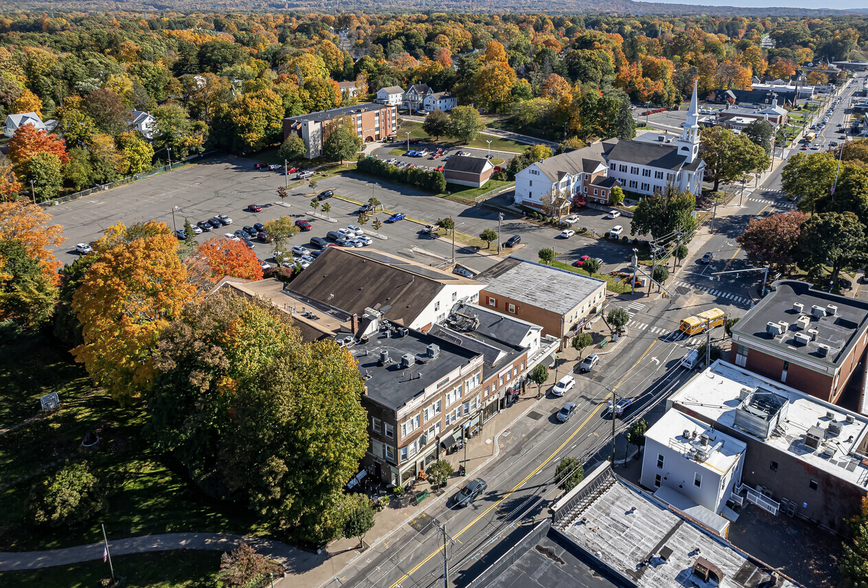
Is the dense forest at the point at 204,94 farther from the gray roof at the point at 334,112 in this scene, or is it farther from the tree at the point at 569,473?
the tree at the point at 569,473

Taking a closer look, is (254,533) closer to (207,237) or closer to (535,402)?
(535,402)

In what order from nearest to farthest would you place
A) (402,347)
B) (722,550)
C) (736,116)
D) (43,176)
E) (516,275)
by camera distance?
(722,550) → (402,347) → (516,275) → (43,176) → (736,116)

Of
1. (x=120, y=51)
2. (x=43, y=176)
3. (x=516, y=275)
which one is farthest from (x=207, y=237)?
(x=120, y=51)

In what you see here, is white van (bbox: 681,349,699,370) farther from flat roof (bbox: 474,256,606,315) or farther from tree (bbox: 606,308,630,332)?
flat roof (bbox: 474,256,606,315)

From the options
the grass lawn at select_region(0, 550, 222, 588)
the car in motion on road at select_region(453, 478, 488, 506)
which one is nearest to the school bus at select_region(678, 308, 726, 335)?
the car in motion on road at select_region(453, 478, 488, 506)

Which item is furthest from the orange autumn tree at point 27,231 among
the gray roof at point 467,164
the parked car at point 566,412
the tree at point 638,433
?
the gray roof at point 467,164

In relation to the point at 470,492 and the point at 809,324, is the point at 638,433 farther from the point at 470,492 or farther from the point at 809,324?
the point at 809,324
